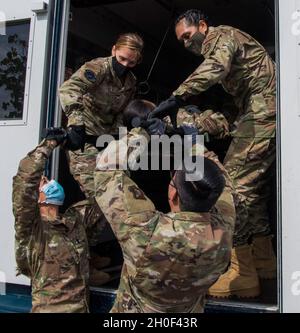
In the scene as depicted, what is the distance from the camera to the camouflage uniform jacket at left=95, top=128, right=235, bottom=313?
4.85 feet

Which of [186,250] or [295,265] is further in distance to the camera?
[295,265]

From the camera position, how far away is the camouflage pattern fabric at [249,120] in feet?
7.74

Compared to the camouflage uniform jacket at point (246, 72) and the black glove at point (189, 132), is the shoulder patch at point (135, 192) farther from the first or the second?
the camouflage uniform jacket at point (246, 72)

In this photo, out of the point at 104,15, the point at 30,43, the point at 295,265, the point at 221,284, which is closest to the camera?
the point at 295,265

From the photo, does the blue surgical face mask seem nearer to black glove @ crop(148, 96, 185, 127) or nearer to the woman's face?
black glove @ crop(148, 96, 185, 127)

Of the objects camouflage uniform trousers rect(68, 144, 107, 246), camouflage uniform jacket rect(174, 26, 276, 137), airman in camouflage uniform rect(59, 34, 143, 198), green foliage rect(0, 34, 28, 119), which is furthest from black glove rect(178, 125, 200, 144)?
green foliage rect(0, 34, 28, 119)

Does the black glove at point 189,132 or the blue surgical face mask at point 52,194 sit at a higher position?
the black glove at point 189,132

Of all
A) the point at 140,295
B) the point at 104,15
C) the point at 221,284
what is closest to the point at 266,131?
the point at 221,284

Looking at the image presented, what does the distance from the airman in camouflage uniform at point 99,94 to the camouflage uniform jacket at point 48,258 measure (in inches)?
17.0

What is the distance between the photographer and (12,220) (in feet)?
8.13

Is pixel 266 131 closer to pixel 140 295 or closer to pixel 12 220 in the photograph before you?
pixel 140 295

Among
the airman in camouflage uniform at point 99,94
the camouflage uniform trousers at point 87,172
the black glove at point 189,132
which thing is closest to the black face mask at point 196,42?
the airman in camouflage uniform at point 99,94

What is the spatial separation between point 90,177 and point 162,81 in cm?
237

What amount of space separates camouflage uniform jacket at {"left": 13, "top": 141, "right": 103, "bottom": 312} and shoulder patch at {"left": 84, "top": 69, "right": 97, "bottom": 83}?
28.5 inches
